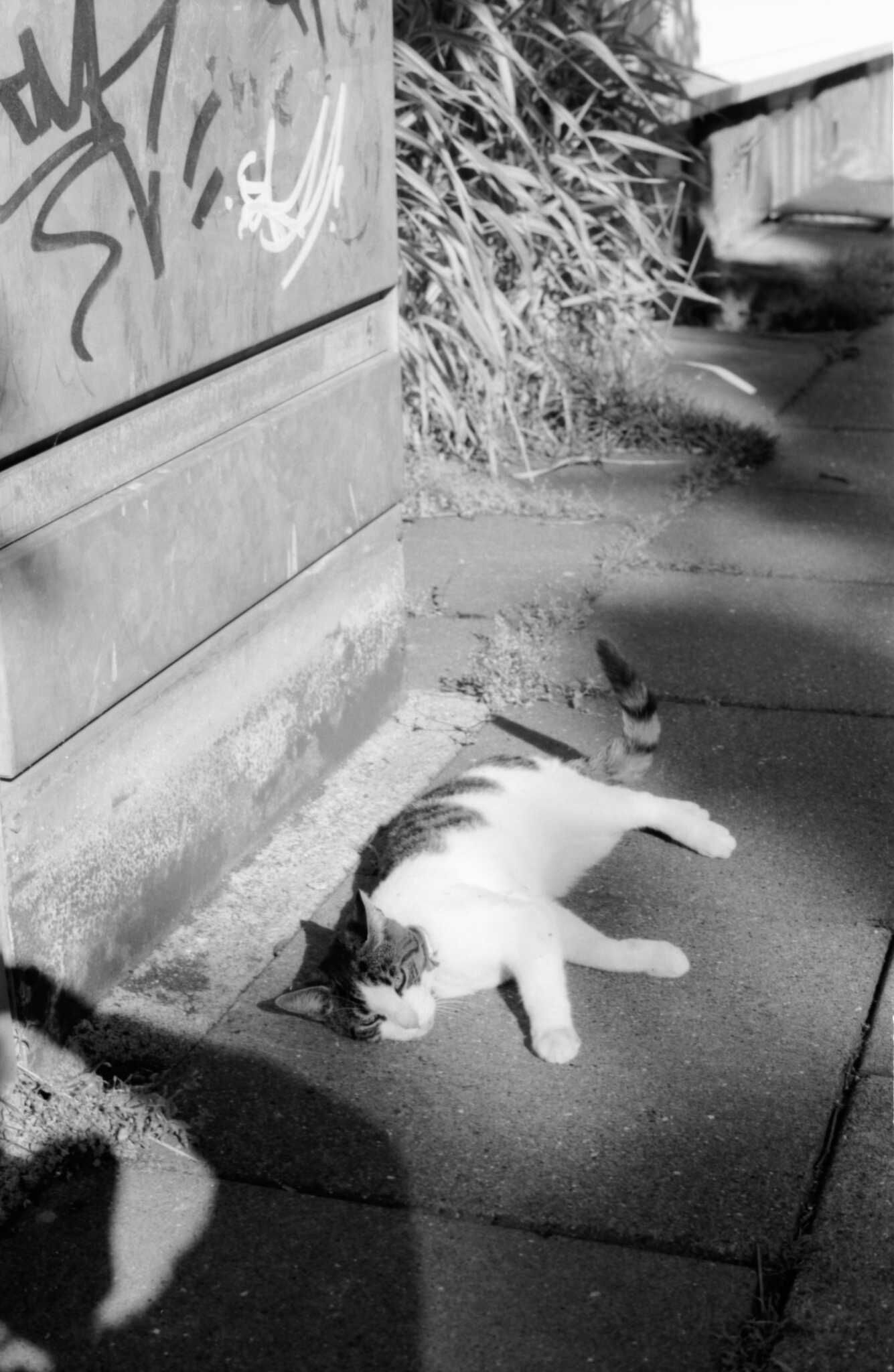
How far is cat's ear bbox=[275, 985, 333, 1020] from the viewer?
9.45 ft

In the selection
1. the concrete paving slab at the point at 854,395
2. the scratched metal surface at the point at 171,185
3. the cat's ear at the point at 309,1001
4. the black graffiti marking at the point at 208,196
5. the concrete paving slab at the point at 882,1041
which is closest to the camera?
the scratched metal surface at the point at 171,185

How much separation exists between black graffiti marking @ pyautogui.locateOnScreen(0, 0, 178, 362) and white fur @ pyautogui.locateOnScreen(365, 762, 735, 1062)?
1.21m

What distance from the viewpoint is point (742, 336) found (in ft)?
27.2

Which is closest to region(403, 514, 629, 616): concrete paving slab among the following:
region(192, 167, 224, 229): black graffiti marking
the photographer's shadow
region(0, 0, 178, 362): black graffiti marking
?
region(192, 167, 224, 229): black graffiti marking

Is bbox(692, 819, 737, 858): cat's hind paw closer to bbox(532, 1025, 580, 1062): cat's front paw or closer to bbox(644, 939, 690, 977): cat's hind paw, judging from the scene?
bbox(644, 939, 690, 977): cat's hind paw

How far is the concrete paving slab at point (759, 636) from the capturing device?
14.2 feet

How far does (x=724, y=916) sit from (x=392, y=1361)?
1.35 meters

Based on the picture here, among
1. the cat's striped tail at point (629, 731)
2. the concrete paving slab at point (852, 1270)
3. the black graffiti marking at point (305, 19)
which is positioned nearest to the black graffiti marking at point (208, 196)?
the black graffiti marking at point (305, 19)

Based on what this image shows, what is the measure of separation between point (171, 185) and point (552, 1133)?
5.92ft

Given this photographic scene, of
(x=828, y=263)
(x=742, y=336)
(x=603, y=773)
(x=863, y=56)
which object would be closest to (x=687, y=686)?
(x=603, y=773)

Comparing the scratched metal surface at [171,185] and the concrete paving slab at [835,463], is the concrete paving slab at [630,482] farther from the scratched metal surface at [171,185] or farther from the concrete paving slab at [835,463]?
the scratched metal surface at [171,185]

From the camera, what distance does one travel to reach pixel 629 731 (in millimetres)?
3629

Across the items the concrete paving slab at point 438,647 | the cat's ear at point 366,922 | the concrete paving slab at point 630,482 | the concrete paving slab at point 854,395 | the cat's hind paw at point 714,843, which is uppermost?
the concrete paving slab at point 854,395

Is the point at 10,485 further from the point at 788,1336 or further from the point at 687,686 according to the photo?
the point at 687,686
